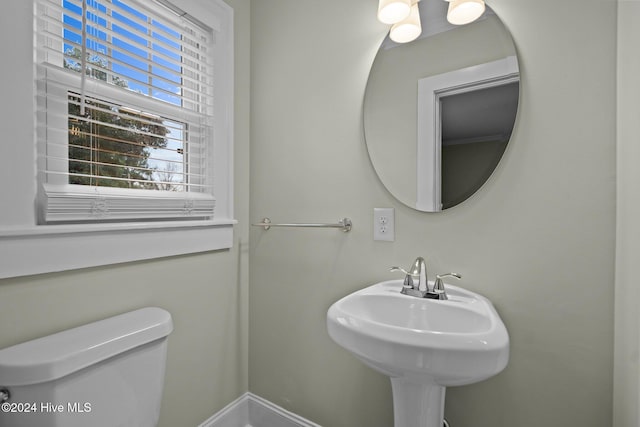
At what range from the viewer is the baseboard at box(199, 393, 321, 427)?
1.50m

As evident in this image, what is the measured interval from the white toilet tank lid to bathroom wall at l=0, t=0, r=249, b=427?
0.07 meters

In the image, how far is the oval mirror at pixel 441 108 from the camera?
106cm

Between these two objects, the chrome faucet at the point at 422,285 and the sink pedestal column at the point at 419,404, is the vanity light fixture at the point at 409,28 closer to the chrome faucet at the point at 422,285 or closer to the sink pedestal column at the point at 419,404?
the chrome faucet at the point at 422,285

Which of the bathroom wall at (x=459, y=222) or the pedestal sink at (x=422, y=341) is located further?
the bathroom wall at (x=459, y=222)

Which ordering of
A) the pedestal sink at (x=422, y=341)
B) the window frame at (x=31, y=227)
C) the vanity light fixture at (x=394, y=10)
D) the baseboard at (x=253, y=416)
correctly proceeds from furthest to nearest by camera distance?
the baseboard at (x=253, y=416) < the vanity light fixture at (x=394, y=10) < the window frame at (x=31, y=227) < the pedestal sink at (x=422, y=341)

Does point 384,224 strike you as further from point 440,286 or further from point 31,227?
point 31,227

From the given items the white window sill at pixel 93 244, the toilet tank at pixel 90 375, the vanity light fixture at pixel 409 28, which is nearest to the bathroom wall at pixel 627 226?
the vanity light fixture at pixel 409 28

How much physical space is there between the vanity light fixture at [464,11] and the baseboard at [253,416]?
169cm

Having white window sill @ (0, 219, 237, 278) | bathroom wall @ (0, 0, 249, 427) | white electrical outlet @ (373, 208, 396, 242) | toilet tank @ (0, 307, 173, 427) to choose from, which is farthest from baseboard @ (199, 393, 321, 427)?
white electrical outlet @ (373, 208, 396, 242)

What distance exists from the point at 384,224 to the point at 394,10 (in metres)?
0.75

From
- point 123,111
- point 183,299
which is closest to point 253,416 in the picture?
point 183,299

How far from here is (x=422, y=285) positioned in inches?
43.1

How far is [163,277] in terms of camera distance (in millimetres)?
1283

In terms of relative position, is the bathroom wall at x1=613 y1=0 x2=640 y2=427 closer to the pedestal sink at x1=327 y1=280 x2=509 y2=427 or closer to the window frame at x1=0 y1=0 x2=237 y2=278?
the pedestal sink at x1=327 y1=280 x2=509 y2=427
